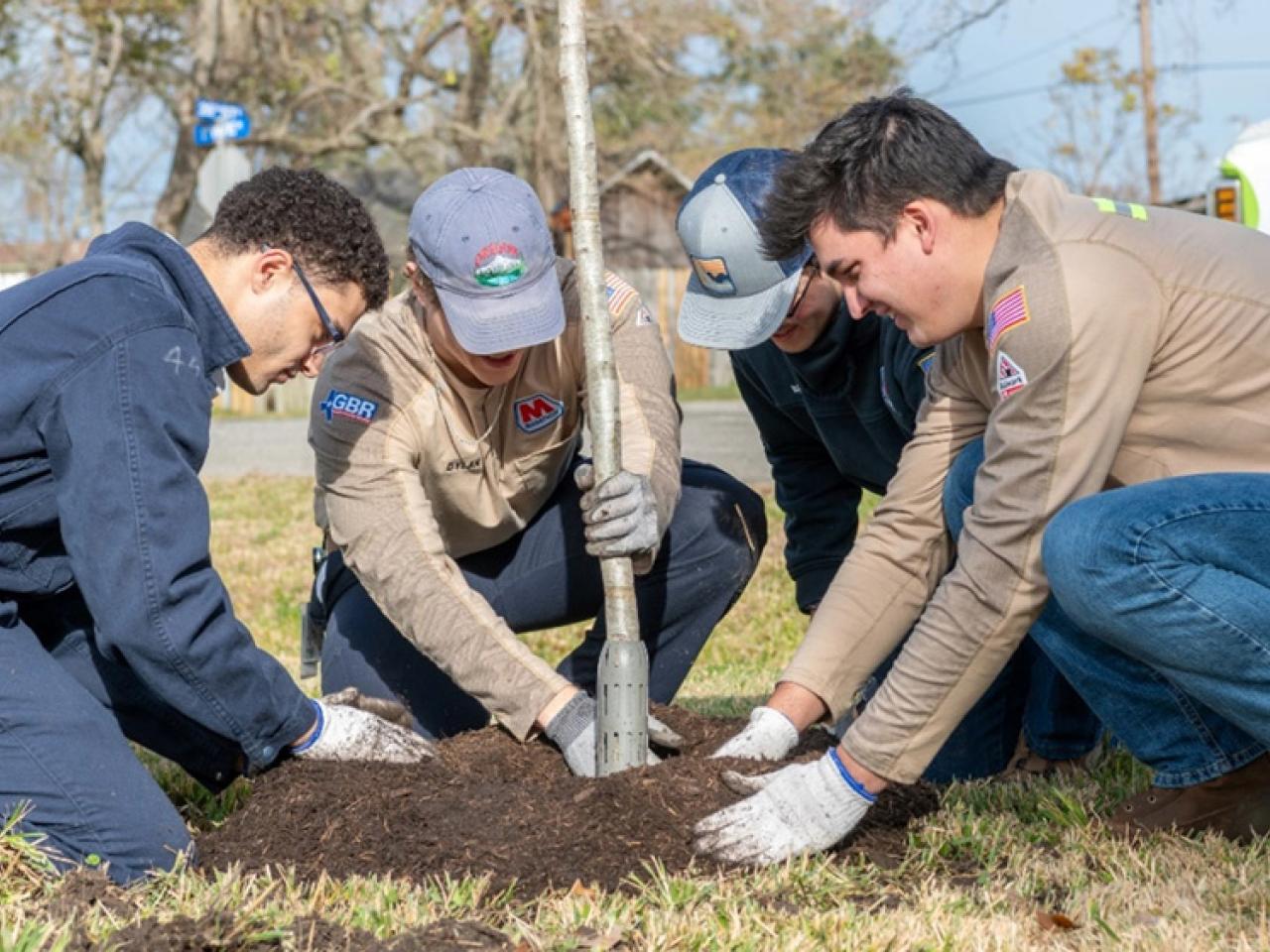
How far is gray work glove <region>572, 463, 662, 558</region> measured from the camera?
149 inches

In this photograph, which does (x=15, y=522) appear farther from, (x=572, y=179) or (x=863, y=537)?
(x=863, y=537)

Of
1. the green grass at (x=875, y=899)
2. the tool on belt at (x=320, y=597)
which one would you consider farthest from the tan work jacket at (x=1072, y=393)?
the tool on belt at (x=320, y=597)

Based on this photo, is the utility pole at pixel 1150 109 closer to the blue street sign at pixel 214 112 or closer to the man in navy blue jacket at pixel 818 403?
the blue street sign at pixel 214 112

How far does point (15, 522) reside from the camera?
3.36 m

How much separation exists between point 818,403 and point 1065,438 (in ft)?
5.66

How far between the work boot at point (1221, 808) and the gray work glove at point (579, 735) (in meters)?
1.18

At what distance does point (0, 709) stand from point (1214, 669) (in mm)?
2690

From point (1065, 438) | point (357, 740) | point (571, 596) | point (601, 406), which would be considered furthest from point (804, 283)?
point (357, 740)

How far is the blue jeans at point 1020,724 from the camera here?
4.32 metres

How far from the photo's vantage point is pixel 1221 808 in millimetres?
3498

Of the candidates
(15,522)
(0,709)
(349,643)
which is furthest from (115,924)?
(349,643)

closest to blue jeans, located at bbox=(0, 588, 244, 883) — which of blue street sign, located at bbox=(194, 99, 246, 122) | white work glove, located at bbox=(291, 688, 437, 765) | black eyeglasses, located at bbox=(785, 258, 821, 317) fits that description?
white work glove, located at bbox=(291, 688, 437, 765)

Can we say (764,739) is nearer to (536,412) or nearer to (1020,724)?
(1020,724)

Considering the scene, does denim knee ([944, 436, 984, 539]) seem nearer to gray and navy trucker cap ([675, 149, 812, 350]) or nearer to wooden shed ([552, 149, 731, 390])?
gray and navy trucker cap ([675, 149, 812, 350])
